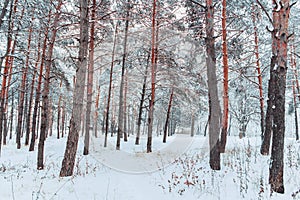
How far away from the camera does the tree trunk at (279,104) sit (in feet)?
14.0

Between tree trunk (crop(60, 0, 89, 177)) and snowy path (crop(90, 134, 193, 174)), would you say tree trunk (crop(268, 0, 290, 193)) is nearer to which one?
snowy path (crop(90, 134, 193, 174))

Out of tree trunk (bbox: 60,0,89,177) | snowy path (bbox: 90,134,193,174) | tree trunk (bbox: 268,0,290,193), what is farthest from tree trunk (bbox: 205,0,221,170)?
tree trunk (bbox: 60,0,89,177)

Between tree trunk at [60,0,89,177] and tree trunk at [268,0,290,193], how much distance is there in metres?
5.04

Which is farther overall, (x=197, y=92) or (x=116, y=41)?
(x=116, y=41)

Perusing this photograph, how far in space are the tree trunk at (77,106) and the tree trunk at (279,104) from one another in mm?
5044

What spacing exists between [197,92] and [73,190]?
12.3 metres

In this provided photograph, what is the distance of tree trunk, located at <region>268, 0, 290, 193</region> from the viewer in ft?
14.0

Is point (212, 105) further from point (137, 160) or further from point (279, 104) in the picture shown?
point (137, 160)

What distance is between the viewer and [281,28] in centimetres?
444

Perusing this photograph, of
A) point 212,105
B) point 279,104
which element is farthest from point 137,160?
point 279,104

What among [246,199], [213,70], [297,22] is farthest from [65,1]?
[297,22]

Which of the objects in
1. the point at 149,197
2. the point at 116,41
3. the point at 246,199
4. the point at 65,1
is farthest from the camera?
the point at 116,41

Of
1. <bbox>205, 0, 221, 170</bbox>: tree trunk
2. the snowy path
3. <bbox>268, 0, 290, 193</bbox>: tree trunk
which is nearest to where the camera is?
<bbox>268, 0, 290, 193</bbox>: tree trunk

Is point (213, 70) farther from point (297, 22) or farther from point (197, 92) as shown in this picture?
point (297, 22)
